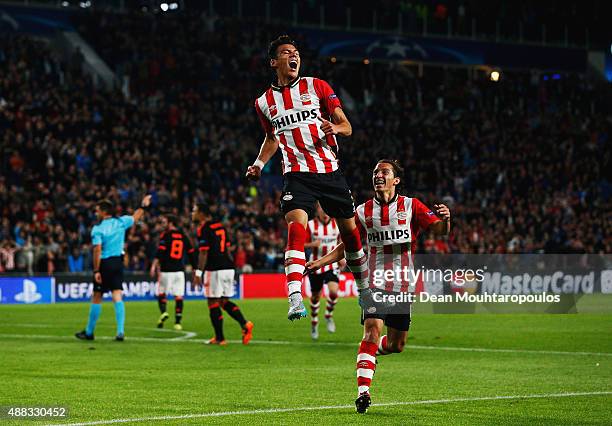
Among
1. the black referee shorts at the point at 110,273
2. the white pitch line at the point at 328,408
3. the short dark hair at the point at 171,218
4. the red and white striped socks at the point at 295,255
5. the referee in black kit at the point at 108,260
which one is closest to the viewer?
the white pitch line at the point at 328,408

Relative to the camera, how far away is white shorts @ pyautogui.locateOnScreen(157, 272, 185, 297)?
24688mm

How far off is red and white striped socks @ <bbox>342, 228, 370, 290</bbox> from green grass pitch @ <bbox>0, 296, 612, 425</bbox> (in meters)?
1.24

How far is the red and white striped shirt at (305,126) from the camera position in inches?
419

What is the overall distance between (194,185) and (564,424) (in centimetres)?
2924

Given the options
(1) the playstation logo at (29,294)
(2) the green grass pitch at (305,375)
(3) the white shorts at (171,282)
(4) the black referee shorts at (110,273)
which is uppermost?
(4) the black referee shorts at (110,273)

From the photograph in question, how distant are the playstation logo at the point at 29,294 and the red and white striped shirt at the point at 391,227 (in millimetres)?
23779

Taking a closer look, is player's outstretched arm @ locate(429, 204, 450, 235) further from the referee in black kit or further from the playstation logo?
the playstation logo

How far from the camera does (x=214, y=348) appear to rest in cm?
1870

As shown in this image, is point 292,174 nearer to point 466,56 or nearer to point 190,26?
point 190,26

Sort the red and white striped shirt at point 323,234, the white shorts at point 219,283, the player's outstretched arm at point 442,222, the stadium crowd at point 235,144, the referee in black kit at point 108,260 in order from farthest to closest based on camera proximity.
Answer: the stadium crowd at point 235,144
the red and white striped shirt at point 323,234
the referee in black kit at point 108,260
the white shorts at point 219,283
the player's outstretched arm at point 442,222

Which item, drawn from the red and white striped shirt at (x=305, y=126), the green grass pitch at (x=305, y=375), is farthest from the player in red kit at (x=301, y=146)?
the green grass pitch at (x=305, y=375)

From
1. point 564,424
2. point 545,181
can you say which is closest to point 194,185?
point 545,181

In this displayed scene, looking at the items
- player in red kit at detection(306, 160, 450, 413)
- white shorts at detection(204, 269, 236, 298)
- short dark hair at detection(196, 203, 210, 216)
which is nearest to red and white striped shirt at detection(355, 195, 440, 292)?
player in red kit at detection(306, 160, 450, 413)

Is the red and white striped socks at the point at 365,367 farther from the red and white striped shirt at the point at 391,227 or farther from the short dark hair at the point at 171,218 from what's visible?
the short dark hair at the point at 171,218
